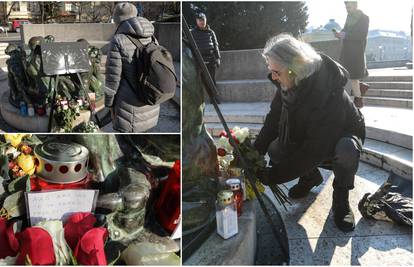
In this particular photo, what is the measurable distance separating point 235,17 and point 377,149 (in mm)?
5549

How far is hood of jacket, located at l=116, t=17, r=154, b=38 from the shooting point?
2.22 metres

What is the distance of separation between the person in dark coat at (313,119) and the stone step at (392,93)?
3.43 m

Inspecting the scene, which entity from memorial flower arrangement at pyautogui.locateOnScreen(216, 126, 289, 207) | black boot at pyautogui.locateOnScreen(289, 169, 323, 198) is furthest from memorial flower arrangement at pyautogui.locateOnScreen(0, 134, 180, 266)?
black boot at pyautogui.locateOnScreen(289, 169, 323, 198)

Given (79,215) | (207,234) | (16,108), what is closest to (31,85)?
(16,108)

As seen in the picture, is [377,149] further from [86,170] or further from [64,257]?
[64,257]

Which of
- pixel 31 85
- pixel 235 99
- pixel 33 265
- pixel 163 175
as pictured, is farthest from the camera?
pixel 235 99

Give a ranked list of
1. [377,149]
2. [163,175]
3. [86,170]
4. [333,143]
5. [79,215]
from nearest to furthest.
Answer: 1. [79,215]
2. [86,170]
3. [333,143]
4. [163,175]
5. [377,149]

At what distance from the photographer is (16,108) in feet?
14.8

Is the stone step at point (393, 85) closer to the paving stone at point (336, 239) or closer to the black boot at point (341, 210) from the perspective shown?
the paving stone at point (336, 239)

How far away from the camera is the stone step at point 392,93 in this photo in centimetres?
516

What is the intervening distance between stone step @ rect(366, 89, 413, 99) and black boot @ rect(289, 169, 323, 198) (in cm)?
321

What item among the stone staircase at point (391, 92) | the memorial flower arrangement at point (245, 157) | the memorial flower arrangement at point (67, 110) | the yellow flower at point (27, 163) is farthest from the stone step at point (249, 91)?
the yellow flower at point (27, 163)

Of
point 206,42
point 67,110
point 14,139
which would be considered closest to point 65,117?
point 67,110

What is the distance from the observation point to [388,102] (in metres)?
5.04
